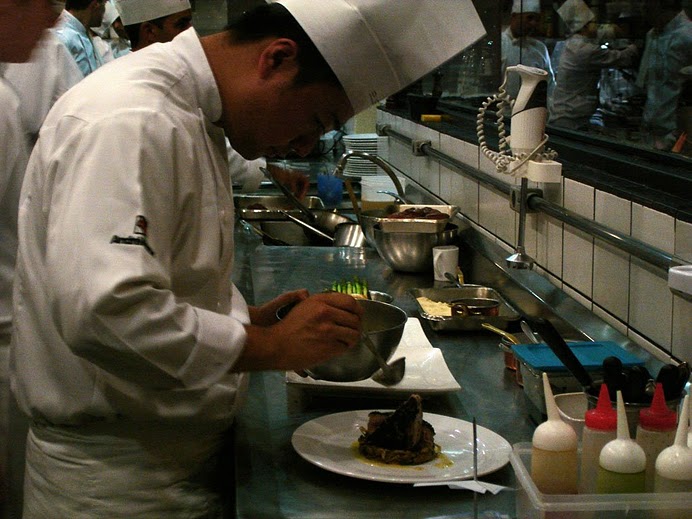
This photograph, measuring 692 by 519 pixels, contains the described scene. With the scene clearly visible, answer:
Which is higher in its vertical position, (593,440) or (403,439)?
(593,440)

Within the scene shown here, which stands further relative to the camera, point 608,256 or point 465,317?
point 465,317

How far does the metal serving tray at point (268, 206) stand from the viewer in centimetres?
388

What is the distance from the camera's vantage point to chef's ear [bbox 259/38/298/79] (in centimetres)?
136

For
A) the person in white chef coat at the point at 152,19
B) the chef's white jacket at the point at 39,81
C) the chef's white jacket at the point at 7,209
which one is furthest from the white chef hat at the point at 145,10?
the chef's white jacket at the point at 7,209

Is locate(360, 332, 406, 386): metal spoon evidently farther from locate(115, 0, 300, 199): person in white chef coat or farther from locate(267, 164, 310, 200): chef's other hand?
locate(267, 164, 310, 200): chef's other hand

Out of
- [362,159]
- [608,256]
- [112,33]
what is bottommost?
[362,159]

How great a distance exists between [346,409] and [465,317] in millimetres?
615

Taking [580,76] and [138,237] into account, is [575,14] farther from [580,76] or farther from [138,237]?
[138,237]

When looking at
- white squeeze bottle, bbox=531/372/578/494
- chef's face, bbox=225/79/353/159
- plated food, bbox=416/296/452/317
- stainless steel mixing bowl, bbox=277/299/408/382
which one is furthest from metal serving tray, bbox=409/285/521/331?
white squeeze bottle, bbox=531/372/578/494

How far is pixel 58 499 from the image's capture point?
1.50 m

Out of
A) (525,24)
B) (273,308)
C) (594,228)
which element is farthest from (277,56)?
(525,24)

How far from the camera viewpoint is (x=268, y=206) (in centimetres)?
409

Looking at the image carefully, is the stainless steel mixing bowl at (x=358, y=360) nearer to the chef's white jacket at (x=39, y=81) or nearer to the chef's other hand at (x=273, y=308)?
the chef's other hand at (x=273, y=308)

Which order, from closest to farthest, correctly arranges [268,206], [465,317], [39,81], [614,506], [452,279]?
[614,506] → [465,317] → [452,279] → [39,81] → [268,206]
